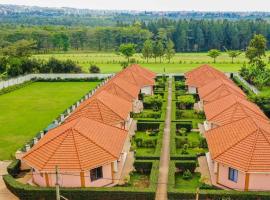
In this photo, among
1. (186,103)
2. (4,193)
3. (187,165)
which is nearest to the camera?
(4,193)

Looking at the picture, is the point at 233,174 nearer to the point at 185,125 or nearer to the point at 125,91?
the point at 185,125

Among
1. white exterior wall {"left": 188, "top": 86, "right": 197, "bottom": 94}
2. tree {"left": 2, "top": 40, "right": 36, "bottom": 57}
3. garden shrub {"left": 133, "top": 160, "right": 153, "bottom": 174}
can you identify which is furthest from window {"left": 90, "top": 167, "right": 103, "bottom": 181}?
tree {"left": 2, "top": 40, "right": 36, "bottom": 57}

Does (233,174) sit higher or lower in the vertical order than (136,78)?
lower

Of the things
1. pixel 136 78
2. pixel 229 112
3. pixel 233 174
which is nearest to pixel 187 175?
pixel 233 174

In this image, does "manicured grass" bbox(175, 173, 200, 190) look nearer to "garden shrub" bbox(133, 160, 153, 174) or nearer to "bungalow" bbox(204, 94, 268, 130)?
"garden shrub" bbox(133, 160, 153, 174)

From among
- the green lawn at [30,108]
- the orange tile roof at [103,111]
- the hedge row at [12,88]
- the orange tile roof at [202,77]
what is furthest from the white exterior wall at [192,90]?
the hedge row at [12,88]

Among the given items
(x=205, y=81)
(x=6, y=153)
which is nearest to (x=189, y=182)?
(x=6, y=153)
